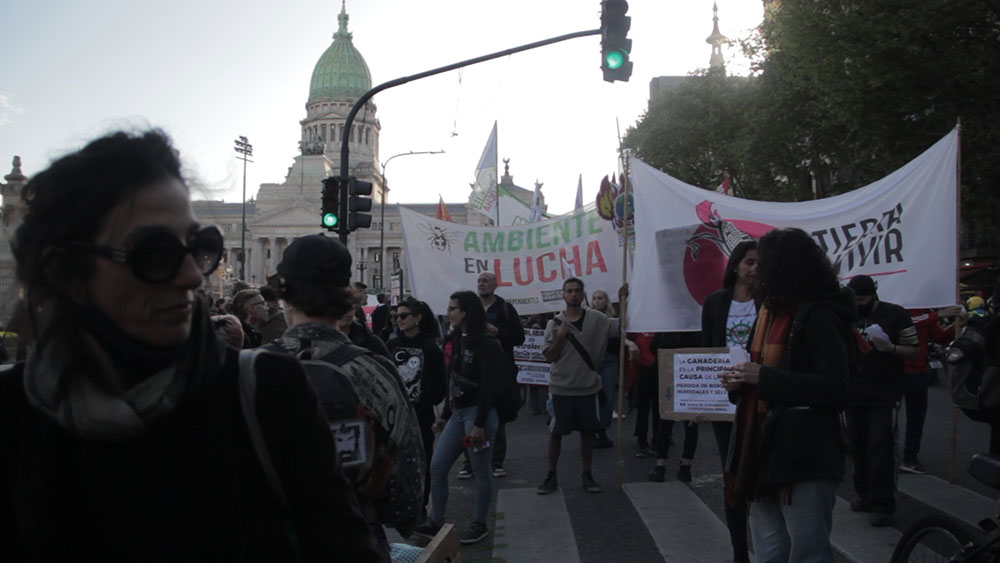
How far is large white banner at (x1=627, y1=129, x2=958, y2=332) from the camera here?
20.9ft

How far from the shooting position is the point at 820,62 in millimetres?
19281

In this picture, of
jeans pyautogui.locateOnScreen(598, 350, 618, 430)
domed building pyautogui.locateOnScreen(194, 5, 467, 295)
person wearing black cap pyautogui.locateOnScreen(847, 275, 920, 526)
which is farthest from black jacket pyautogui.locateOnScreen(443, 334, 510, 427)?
domed building pyautogui.locateOnScreen(194, 5, 467, 295)

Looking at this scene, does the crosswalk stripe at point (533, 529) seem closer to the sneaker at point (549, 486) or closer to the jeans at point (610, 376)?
the sneaker at point (549, 486)

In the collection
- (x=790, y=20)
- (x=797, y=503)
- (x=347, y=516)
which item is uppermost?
(x=790, y=20)

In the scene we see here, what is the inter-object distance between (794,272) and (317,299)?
198 centimetres

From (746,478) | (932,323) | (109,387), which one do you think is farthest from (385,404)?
(932,323)

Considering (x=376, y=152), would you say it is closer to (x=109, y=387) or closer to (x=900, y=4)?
(x=900, y=4)

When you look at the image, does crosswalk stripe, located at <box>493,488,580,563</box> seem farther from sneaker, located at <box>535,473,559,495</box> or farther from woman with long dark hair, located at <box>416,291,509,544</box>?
woman with long dark hair, located at <box>416,291,509,544</box>

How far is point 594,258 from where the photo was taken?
30.8ft

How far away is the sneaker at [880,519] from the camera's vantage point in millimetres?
5730

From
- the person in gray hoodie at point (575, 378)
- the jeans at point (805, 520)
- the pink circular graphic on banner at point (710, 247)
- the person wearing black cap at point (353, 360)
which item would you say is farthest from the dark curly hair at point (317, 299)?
the person in gray hoodie at point (575, 378)

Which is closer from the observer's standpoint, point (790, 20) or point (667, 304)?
point (667, 304)

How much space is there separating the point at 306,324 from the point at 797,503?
203 centimetres

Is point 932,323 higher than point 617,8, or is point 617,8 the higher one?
point 617,8
